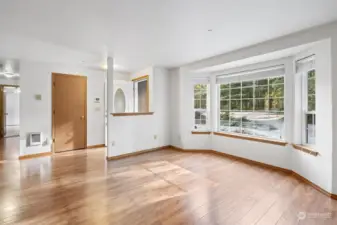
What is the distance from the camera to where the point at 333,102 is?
2.39 m

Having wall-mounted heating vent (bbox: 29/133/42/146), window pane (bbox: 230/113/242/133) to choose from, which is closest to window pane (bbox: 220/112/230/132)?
window pane (bbox: 230/113/242/133)

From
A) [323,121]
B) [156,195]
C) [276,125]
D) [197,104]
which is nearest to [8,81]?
[197,104]

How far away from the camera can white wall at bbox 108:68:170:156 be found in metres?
4.31

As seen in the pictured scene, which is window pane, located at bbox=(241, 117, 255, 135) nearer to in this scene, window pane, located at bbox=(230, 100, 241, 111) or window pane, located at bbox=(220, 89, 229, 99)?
window pane, located at bbox=(230, 100, 241, 111)

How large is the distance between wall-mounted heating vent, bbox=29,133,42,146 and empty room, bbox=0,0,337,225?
0.08 ft

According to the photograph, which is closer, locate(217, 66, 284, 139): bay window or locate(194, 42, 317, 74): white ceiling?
locate(194, 42, 317, 74): white ceiling

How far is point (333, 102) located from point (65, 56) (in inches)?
188

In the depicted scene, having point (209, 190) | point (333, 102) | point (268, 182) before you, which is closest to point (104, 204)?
point (209, 190)

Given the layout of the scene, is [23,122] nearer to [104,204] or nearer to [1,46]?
[1,46]

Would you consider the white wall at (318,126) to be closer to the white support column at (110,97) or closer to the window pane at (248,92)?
the window pane at (248,92)

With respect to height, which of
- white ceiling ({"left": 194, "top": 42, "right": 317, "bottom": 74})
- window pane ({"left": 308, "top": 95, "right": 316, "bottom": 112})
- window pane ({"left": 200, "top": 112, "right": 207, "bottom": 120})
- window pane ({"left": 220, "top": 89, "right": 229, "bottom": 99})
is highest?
white ceiling ({"left": 194, "top": 42, "right": 317, "bottom": 74})

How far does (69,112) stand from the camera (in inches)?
195

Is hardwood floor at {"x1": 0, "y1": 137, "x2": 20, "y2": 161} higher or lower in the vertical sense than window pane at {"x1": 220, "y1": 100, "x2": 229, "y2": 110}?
lower

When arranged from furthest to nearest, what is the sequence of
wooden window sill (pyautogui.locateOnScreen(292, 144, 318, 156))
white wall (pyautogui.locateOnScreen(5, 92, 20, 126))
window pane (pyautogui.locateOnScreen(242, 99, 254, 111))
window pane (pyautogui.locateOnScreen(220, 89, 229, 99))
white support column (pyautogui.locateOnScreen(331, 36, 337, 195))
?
white wall (pyautogui.locateOnScreen(5, 92, 20, 126)) < window pane (pyautogui.locateOnScreen(220, 89, 229, 99)) < window pane (pyautogui.locateOnScreen(242, 99, 254, 111)) < wooden window sill (pyautogui.locateOnScreen(292, 144, 318, 156)) < white support column (pyautogui.locateOnScreen(331, 36, 337, 195))
